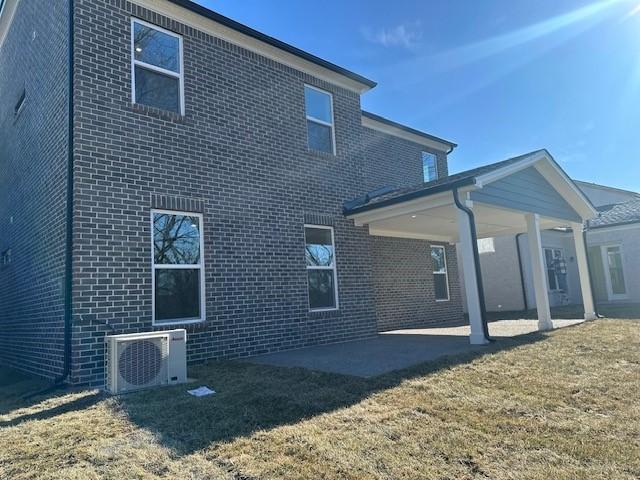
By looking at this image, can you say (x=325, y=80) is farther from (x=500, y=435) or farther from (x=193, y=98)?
(x=500, y=435)

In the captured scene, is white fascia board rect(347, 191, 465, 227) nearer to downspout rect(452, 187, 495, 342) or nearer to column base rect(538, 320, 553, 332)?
downspout rect(452, 187, 495, 342)

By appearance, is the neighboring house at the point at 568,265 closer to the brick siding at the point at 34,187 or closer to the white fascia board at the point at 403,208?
the white fascia board at the point at 403,208

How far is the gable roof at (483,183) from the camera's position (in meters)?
8.67

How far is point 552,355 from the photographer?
7.15 m

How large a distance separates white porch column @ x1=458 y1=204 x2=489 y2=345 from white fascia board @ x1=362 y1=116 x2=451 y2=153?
6311mm

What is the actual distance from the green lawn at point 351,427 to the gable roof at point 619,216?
14837 millimetres

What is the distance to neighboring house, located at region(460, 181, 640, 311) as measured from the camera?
741 inches

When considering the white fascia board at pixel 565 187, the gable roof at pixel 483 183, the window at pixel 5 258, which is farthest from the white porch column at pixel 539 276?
the window at pixel 5 258

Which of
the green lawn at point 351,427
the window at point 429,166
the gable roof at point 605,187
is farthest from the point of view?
the gable roof at point 605,187

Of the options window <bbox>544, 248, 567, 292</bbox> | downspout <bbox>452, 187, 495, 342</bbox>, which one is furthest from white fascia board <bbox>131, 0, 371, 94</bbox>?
window <bbox>544, 248, 567, 292</bbox>

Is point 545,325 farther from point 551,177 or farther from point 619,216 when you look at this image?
point 619,216

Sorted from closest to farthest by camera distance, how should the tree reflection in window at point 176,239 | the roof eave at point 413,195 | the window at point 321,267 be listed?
the tree reflection in window at point 176,239
the roof eave at point 413,195
the window at point 321,267

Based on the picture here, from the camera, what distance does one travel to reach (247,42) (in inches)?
368

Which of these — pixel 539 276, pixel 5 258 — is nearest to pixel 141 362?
pixel 5 258
